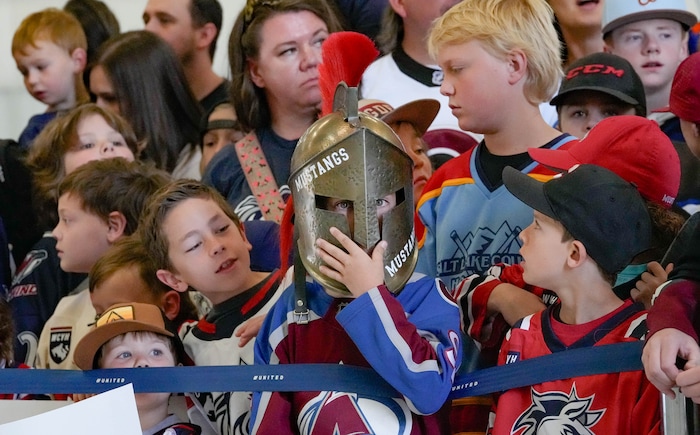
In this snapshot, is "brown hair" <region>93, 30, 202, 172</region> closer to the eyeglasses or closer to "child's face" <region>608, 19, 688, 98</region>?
the eyeglasses

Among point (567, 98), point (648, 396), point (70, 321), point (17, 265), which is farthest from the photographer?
point (17, 265)

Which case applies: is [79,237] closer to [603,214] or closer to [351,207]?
[351,207]

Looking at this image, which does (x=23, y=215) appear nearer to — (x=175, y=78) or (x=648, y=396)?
(x=175, y=78)

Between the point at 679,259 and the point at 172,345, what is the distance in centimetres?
147

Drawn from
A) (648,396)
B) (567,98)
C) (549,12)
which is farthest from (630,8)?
(648,396)

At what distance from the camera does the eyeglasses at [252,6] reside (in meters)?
4.26

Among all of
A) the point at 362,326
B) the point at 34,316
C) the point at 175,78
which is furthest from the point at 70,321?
the point at 362,326

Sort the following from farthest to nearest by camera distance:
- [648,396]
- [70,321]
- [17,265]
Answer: [17,265]
[70,321]
[648,396]

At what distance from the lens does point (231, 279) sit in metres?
3.45

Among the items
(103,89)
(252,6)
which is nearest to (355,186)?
(252,6)

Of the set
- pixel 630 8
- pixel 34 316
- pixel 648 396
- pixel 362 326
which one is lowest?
pixel 34 316

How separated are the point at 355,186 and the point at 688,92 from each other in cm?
93

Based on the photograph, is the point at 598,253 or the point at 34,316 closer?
the point at 598,253

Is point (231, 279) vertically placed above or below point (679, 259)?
below
